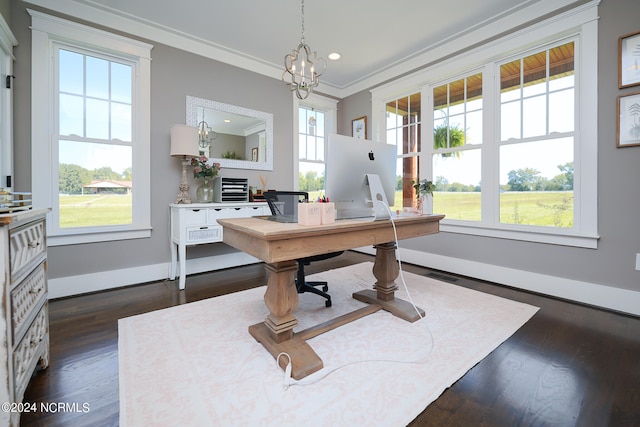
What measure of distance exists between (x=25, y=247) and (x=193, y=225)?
1666 mm

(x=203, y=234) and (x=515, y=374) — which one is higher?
(x=203, y=234)

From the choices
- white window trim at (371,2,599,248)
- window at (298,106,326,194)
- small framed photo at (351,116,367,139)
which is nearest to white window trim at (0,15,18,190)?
window at (298,106,326,194)

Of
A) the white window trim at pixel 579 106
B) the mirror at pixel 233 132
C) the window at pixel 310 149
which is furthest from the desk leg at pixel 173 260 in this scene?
the white window trim at pixel 579 106

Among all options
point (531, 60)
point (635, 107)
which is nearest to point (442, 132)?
point (531, 60)

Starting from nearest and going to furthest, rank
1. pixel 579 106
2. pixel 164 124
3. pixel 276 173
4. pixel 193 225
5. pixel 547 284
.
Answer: pixel 579 106 < pixel 547 284 < pixel 193 225 < pixel 164 124 < pixel 276 173

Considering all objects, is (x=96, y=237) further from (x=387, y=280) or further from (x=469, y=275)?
(x=469, y=275)

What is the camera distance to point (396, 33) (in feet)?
10.3

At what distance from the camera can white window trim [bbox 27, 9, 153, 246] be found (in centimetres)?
245

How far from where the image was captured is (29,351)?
48.3 inches

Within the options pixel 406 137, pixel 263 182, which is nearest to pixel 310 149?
pixel 263 182

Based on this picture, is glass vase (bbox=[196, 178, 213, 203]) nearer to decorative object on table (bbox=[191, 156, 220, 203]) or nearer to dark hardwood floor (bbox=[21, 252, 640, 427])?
decorative object on table (bbox=[191, 156, 220, 203])

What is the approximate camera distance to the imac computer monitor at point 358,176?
170cm

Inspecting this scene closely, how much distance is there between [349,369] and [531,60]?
3443 mm

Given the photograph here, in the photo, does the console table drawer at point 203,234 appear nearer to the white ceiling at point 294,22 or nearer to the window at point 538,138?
the white ceiling at point 294,22
